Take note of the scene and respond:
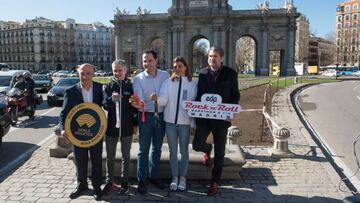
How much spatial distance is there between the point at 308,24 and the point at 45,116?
505 ft

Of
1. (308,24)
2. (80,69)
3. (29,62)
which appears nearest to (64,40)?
(29,62)

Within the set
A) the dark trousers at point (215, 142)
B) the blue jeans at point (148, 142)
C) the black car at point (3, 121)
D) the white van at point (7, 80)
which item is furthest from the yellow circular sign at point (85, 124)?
the white van at point (7, 80)

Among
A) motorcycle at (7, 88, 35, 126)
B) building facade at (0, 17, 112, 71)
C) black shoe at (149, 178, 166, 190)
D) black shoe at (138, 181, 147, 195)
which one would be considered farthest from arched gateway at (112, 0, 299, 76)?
building facade at (0, 17, 112, 71)

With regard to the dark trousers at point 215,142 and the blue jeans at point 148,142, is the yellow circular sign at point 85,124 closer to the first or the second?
the blue jeans at point 148,142

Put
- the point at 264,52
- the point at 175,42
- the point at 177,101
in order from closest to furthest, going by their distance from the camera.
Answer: the point at 177,101 < the point at 264,52 < the point at 175,42

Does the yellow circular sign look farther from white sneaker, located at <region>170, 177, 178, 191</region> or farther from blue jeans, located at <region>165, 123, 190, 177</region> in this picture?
white sneaker, located at <region>170, 177, 178, 191</region>

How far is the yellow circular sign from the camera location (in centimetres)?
556

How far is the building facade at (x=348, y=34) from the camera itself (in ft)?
410

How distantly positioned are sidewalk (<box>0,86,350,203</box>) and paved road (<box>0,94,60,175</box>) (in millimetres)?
534

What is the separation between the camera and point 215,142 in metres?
5.71

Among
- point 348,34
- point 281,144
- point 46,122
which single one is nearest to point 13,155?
point 46,122

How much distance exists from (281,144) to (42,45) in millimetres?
132431

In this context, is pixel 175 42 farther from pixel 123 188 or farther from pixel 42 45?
pixel 42 45

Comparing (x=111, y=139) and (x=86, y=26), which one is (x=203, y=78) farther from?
(x=86, y=26)
